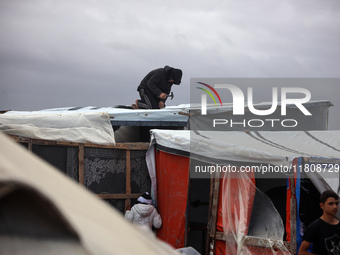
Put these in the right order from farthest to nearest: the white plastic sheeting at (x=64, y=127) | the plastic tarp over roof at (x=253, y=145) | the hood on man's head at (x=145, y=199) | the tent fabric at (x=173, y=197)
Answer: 1. the white plastic sheeting at (x=64, y=127)
2. the hood on man's head at (x=145, y=199)
3. the tent fabric at (x=173, y=197)
4. the plastic tarp over roof at (x=253, y=145)

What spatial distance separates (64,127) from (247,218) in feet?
14.9

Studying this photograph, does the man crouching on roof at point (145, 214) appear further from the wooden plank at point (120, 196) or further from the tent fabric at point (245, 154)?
the tent fabric at point (245, 154)

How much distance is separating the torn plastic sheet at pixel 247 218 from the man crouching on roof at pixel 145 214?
1.52m

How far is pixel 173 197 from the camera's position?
27.6 ft

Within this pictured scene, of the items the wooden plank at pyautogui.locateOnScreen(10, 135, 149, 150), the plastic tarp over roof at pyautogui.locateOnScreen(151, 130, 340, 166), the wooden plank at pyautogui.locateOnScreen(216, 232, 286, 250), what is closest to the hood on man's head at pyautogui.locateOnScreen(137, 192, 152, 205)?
the plastic tarp over roof at pyautogui.locateOnScreen(151, 130, 340, 166)

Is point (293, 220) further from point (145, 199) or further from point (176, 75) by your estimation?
point (176, 75)

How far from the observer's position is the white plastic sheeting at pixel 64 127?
8.76 m

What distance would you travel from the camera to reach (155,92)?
38.8 ft

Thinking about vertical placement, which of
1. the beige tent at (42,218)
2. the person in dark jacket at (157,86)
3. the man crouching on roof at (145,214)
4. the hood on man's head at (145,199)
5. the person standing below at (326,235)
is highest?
the person in dark jacket at (157,86)

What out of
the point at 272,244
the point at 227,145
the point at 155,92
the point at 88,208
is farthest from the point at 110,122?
the point at 88,208

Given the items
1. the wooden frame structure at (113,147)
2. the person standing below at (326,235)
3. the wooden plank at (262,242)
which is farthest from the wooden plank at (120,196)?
the person standing below at (326,235)

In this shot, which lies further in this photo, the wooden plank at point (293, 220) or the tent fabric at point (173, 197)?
the tent fabric at point (173, 197)

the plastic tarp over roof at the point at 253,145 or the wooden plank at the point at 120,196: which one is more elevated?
the plastic tarp over roof at the point at 253,145

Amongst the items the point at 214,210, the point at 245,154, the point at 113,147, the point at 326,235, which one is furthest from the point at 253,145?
the point at 326,235
